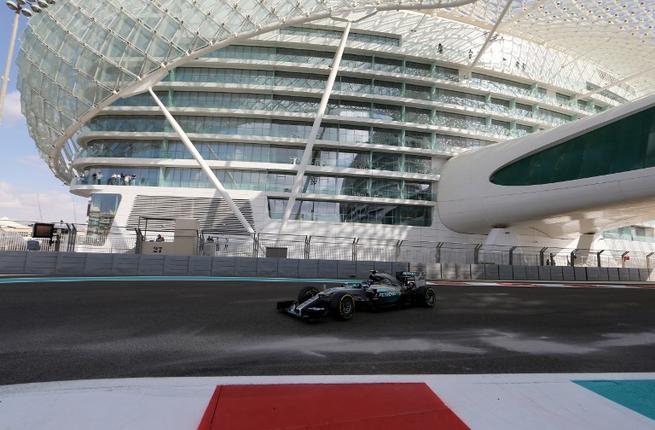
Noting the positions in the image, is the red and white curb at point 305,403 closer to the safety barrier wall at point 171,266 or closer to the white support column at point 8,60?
the safety barrier wall at point 171,266

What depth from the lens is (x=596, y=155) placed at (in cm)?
2483

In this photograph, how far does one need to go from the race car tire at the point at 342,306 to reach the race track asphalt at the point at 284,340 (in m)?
0.23

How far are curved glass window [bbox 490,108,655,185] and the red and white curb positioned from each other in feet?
87.7

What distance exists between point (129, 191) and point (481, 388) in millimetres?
32813

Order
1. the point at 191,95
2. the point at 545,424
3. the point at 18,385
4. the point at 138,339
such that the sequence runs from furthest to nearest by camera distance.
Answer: the point at 191,95 → the point at 138,339 → the point at 18,385 → the point at 545,424

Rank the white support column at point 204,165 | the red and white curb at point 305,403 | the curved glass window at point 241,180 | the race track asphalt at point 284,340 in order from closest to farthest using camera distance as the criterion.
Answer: the red and white curb at point 305,403 < the race track asphalt at point 284,340 < the white support column at point 204,165 < the curved glass window at point 241,180

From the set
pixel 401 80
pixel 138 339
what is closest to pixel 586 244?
pixel 401 80

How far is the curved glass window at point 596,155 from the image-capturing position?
23.0 meters

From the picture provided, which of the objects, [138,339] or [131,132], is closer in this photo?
[138,339]

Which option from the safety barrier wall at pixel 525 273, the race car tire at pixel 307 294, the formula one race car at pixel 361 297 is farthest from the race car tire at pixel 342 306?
the safety barrier wall at pixel 525 273

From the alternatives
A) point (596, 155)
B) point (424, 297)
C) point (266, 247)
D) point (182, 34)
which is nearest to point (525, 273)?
point (596, 155)

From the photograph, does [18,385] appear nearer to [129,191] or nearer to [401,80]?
[129,191]

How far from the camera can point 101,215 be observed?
30562 millimetres

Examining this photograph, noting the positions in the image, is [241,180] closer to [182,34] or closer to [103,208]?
[103,208]
